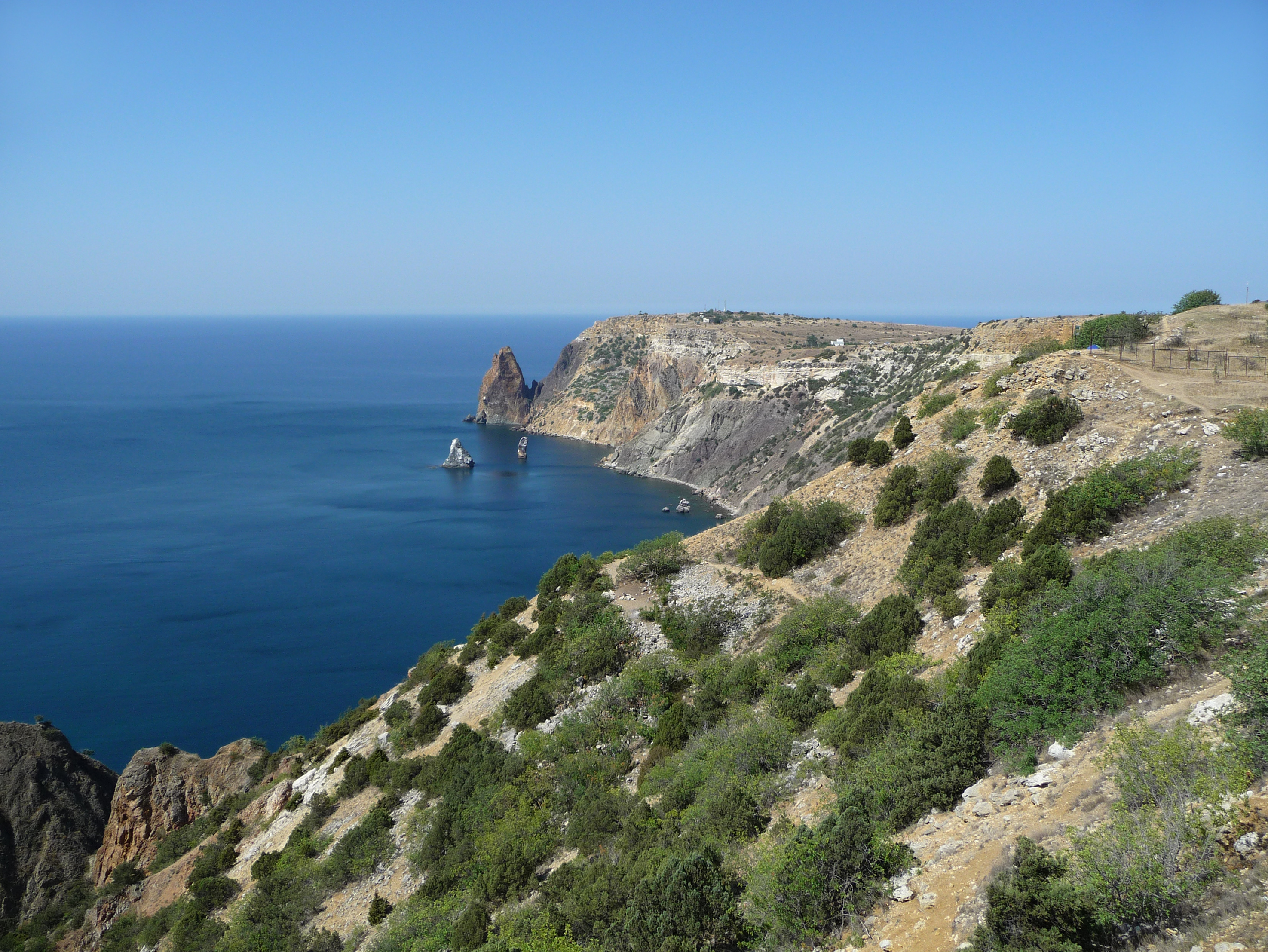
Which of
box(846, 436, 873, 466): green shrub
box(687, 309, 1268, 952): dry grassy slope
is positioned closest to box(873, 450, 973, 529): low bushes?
box(687, 309, 1268, 952): dry grassy slope

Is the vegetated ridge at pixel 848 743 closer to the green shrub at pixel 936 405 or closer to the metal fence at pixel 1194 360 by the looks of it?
the green shrub at pixel 936 405

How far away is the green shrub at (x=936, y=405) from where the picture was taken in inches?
1352

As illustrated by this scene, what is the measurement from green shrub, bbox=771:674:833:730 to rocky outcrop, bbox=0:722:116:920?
35784 mm

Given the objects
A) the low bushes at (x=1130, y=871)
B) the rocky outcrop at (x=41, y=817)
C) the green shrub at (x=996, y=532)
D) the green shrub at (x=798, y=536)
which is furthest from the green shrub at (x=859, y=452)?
the rocky outcrop at (x=41, y=817)

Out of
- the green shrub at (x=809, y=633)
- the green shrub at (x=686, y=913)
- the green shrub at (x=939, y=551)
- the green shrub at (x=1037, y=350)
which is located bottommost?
the green shrub at (x=686, y=913)

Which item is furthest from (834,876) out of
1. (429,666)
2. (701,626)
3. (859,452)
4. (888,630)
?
(429,666)

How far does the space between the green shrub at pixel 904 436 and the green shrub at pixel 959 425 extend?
146cm

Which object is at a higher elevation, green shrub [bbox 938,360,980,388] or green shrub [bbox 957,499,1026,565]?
green shrub [bbox 938,360,980,388]

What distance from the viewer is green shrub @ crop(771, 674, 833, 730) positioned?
1981 cm

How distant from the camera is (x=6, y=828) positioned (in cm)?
3544

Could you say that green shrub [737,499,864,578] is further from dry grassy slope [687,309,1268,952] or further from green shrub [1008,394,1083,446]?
green shrub [1008,394,1083,446]

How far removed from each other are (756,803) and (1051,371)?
22.3 meters

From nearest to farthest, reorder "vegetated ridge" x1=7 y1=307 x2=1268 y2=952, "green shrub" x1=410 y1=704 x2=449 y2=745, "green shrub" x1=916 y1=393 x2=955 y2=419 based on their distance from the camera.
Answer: "vegetated ridge" x1=7 y1=307 x2=1268 y2=952, "green shrub" x1=410 y1=704 x2=449 y2=745, "green shrub" x1=916 y1=393 x2=955 y2=419

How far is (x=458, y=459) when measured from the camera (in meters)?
116
